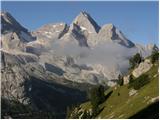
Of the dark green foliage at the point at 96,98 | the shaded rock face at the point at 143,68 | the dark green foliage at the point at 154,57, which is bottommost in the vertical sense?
the dark green foliage at the point at 96,98

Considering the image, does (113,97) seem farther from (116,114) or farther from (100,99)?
(116,114)

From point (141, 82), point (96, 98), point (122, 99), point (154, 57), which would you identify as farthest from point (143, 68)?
point (141, 82)

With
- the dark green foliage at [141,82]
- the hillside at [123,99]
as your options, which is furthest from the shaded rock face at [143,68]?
the dark green foliage at [141,82]

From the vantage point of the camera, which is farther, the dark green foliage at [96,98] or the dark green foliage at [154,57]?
the dark green foliage at [154,57]

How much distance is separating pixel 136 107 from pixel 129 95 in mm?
36598

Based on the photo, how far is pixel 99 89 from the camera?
529 ft

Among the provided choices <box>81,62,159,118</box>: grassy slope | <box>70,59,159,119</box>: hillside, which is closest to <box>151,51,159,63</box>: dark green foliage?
<box>70,59,159,119</box>: hillside

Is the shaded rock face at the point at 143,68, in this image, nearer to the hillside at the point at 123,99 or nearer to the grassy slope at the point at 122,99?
the hillside at the point at 123,99

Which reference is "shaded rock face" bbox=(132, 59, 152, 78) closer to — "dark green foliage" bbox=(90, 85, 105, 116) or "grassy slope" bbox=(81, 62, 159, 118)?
"grassy slope" bbox=(81, 62, 159, 118)

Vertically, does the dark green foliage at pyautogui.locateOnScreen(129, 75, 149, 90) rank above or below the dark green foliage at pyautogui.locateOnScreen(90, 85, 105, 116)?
above

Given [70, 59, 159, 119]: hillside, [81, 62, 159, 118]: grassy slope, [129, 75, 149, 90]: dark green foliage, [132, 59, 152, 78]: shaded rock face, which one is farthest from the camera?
[132, 59, 152, 78]: shaded rock face

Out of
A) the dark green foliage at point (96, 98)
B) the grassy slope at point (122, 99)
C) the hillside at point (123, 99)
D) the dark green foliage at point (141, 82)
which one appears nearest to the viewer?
the hillside at point (123, 99)

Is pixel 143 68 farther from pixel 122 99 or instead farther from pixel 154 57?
pixel 122 99

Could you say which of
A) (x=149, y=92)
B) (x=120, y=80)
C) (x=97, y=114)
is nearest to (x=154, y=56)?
(x=120, y=80)
